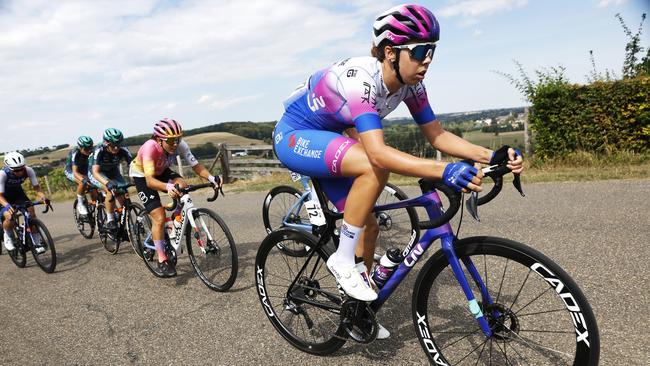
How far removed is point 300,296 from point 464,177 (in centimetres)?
181

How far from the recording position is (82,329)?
13.4 feet

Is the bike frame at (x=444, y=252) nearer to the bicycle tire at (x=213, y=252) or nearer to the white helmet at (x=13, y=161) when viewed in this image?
the bicycle tire at (x=213, y=252)

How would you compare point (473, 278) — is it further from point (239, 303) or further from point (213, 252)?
point (213, 252)

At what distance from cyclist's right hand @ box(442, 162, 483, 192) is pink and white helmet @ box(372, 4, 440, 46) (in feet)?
2.75

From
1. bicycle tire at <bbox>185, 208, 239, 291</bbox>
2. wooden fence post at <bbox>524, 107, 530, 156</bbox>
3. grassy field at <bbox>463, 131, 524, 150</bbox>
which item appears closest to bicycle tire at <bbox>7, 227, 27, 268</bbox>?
bicycle tire at <bbox>185, 208, 239, 291</bbox>

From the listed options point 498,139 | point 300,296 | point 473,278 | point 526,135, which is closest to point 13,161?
point 300,296

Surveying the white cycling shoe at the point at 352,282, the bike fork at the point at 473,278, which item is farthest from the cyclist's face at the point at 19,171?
the bike fork at the point at 473,278

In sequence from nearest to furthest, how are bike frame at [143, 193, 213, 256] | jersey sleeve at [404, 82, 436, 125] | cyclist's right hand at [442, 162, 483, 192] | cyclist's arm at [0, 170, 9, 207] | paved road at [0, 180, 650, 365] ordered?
Answer: cyclist's right hand at [442, 162, 483, 192] → jersey sleeve at [404, 82, 436, 125] → paved road at [0, 180, 650, 365] → bike frame at [143, 193, 213, 256] → cyclist's arm at [0, 170, 9, 207]

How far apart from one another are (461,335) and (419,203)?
4.02ft

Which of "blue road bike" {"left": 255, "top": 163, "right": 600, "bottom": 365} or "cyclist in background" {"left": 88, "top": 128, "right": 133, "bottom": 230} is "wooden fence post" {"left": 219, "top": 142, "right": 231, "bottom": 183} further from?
"blue road bike" {"left": 255, "top": 163, "right": 600, "bottom": 365}

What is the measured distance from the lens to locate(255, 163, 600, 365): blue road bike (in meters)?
2.06

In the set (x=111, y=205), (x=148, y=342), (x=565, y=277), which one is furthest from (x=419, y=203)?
(x=111, y=205)

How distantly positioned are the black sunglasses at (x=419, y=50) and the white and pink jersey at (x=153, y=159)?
3848 millimetres

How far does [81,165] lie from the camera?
28.1 ft
